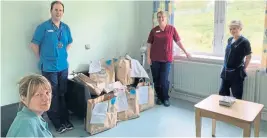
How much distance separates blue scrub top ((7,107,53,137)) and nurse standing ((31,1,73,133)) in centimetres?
166

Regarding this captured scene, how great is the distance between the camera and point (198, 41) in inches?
152

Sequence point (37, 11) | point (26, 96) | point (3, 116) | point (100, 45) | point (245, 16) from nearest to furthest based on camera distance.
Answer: point (26, 96) → point (3, 116) → point (37, 11) → point (245, 16) → point (100, 45)

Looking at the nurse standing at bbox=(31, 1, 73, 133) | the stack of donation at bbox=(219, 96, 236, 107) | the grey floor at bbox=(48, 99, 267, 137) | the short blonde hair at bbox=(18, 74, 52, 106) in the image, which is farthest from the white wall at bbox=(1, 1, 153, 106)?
the stack of donation at bbox=(219, 96, 236, 107)

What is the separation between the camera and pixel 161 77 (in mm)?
3656

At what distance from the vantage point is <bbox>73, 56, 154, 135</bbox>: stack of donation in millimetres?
2758

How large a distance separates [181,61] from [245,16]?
1112mm

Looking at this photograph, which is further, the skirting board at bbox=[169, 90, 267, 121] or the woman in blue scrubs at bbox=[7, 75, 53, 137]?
the skirting board at bbox=[169, 90, 267, 121]

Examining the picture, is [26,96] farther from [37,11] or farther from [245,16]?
[245,16]

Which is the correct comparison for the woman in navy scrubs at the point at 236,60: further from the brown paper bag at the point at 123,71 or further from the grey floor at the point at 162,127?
the brown paper bag at the point at 123,71

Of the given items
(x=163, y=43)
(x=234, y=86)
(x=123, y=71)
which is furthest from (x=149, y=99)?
(x=234, y=86)

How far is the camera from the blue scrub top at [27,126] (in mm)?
1086

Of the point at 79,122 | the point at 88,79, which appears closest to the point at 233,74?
the point at 88,79

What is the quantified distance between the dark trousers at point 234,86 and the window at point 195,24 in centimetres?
75

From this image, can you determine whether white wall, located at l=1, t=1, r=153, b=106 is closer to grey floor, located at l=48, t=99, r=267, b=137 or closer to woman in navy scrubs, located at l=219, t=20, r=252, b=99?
grey floor, located at l=48, t=99, r=267, b=137
